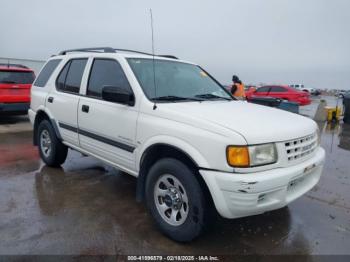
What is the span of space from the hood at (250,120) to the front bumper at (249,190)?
298 mm

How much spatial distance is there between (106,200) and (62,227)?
0.80m

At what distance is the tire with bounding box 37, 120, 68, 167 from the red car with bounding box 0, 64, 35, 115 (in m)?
4.73

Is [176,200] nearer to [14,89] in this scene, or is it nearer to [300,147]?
[300,147]

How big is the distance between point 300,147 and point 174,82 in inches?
64.9

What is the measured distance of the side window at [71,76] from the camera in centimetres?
434

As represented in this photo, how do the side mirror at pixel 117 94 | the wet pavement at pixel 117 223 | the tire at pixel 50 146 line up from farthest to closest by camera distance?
the tire at pixel 50 146 → the side mirror at pixel 117 94 → the wet pavement at pixel 117 223

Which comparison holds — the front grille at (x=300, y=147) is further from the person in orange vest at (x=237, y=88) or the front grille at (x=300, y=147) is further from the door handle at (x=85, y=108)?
the person in orange vest at (x=237, y=88)

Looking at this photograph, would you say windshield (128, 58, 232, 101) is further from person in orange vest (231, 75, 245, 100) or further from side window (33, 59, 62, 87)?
person in orange vest (231, 75, 245, 100)

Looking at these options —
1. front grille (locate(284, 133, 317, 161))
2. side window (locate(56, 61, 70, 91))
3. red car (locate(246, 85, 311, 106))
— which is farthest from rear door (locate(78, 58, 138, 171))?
red car (locate(246, 85, 311, 106))

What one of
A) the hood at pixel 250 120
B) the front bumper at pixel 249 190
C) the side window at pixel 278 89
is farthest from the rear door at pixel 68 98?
the side window at pixel 278 89

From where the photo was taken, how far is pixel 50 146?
501 cm

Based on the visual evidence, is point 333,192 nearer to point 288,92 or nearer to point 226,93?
point 226,93

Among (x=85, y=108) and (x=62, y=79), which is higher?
(x=62, y=79)

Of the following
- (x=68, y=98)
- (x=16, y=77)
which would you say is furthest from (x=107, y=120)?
(x=16, y=77)
